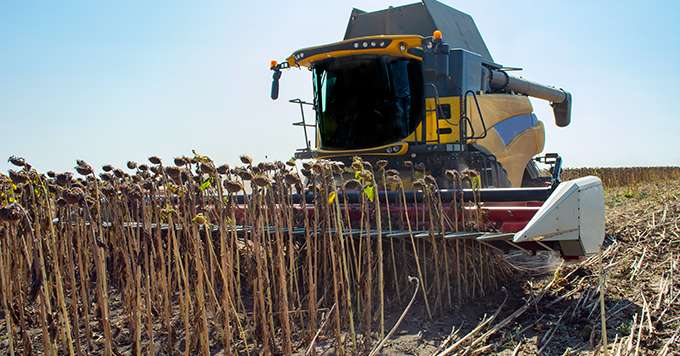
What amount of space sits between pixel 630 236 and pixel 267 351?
221 inches

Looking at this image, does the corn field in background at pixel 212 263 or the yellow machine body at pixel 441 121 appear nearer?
the corn field in background at pixel 212 263

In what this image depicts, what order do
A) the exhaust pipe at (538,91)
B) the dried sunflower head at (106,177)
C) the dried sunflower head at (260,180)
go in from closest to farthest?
the dried sunflower head at (260,180) < the dried sunflower head at (106,177) < the exhaust pipe at (538,91)

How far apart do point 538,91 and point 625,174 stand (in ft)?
93.4

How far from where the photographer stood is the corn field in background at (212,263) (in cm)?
304

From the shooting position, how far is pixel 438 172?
20.8ft

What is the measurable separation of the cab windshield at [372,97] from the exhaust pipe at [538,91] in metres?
1.90

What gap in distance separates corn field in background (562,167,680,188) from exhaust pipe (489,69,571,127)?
20.1m

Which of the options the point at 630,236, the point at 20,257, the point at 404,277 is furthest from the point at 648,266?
the point at 20,257

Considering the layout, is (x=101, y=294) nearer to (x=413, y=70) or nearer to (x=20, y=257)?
(x=20, y=257)

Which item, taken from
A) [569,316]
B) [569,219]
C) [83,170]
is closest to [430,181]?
[569,219]

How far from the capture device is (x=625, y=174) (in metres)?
34.7

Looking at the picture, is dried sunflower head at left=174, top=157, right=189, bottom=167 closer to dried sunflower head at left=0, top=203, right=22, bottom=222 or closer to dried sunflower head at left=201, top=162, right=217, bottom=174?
dried sunflower head at left=201, top=162, right=217, bottom=174

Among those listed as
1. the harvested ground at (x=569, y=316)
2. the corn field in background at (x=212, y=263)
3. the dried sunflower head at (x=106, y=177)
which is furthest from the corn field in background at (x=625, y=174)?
the dried sunflower head at (x=106, y=177)

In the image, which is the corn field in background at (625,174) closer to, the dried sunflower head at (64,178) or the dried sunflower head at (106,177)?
the dried sunflower head at (106,177)
